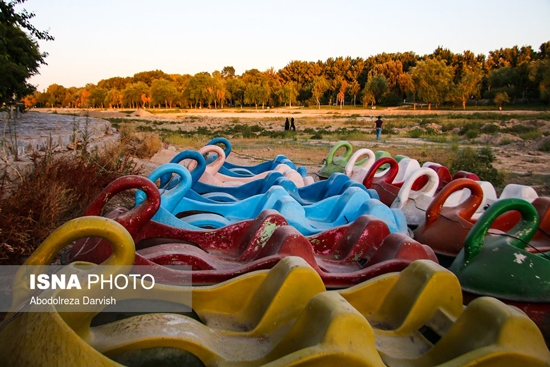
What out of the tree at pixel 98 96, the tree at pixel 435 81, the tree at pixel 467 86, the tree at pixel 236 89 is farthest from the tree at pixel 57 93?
the tree at pixel 467 86

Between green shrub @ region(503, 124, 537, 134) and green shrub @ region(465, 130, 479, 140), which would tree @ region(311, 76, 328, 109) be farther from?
green shrub @ region(465, 130, 479, 140)

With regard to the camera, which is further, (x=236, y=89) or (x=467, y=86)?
(x=236, y=89)

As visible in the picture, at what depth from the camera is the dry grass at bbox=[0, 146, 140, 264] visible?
2332 mm

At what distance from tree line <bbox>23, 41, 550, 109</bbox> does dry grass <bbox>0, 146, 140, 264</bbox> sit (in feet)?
139

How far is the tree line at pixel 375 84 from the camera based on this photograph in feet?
149

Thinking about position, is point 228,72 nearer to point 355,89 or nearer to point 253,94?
point 253,94

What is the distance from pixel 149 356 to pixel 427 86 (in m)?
53.9

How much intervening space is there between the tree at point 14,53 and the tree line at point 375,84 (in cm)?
3248

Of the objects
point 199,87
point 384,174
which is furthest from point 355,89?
point 384,174

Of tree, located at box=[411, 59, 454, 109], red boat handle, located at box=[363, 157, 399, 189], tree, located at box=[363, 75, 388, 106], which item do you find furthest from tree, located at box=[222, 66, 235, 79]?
red boat handle, located at box=[363, 157, 399, 189]

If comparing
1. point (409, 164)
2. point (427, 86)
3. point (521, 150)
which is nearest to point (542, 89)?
point (427, 86)

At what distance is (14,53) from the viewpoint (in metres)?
10.0

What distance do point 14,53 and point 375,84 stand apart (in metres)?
53.4

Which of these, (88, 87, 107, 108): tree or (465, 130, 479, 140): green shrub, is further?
(88, 87, 107, 108): tree
